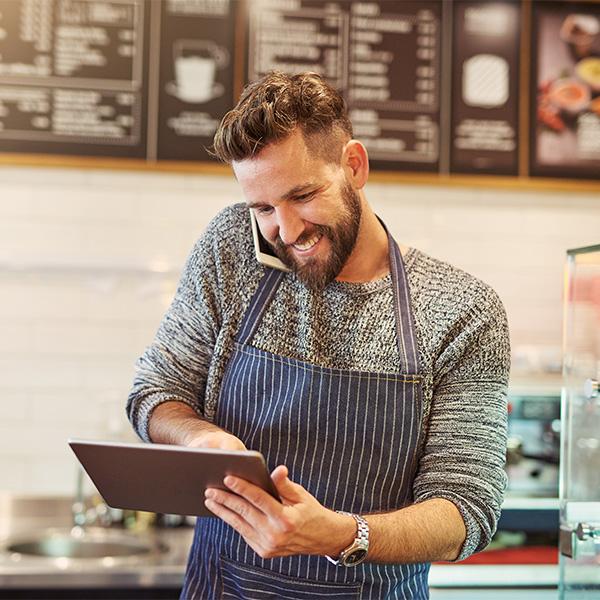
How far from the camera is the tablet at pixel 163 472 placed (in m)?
1.34

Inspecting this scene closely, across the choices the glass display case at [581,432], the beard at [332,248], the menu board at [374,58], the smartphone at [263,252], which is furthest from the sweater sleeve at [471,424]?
the menu board at [374,58]

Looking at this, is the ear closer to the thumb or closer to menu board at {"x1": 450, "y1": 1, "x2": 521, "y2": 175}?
the thumb

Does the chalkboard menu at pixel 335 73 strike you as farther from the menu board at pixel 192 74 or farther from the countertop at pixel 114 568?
the countertop at pixel 114 568

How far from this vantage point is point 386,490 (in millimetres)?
1777

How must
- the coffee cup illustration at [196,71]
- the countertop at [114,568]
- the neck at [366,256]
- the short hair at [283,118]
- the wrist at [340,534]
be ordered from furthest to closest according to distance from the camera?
the coffee cup illustration at [196,71] < the countertop at [114,568] < the neck at [366,256] < the short hair at [283,118] < the wrist at [340,534]

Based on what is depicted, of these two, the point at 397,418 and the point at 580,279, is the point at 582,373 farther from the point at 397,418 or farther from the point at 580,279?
the point at 397,418

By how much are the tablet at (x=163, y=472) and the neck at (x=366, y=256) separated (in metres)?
0.56

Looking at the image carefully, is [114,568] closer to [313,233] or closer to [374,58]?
[313,233]

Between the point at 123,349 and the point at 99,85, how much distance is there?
0.93 metres

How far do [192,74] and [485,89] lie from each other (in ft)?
3.52

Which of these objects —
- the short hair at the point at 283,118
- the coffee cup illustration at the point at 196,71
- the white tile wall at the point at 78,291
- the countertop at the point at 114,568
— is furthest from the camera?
the coffee cup illustration at the point at 196,71

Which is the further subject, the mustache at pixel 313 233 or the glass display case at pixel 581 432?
the mustache at pixel 313 233

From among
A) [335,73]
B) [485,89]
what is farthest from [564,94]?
[335,73]

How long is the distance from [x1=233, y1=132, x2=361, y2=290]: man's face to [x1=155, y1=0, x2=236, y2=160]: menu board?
5.64ft
